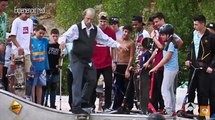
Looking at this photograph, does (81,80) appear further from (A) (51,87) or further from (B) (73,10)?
(B) (73,10)

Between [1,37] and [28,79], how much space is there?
5.47 ft

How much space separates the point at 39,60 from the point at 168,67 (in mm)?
2902

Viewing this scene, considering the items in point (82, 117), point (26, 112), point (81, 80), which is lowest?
point (82, 117)

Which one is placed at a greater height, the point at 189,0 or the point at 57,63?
the point at 189,0

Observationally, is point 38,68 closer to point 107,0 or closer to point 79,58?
point 79,58

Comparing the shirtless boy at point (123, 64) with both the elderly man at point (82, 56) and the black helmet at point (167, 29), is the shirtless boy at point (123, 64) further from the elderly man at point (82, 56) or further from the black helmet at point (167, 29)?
the elderly man at point (82, 56)

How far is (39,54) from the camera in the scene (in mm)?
13383

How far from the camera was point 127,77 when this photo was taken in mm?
13031

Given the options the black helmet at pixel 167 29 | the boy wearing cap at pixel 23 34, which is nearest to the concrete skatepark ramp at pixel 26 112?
the black helmet at pixel 167 29

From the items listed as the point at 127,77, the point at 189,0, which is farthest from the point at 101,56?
the point at 189,0

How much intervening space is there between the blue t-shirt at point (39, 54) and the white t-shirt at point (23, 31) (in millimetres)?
607

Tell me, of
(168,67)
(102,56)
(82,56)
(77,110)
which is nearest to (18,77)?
(102,56)

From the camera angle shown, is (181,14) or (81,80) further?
(181,14)

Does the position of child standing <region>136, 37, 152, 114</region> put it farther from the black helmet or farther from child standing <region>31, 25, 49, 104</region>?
child standing <region>31, 25, 49, 104</region>
